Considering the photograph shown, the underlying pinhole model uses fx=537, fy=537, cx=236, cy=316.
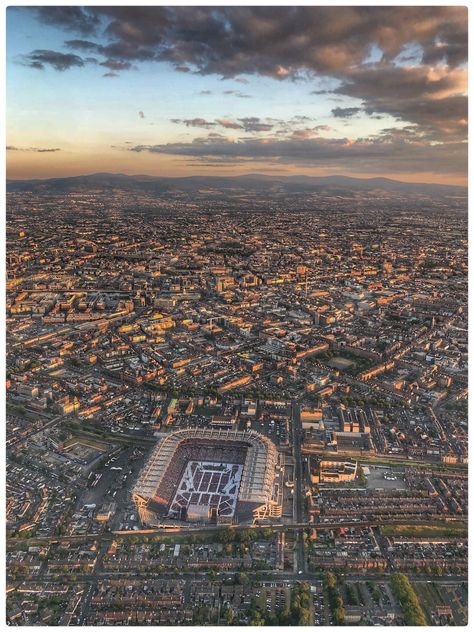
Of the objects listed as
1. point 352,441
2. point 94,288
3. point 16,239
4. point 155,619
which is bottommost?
point 155,619

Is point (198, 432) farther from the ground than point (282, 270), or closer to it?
closer to it

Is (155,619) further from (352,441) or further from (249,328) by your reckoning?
(249,328)

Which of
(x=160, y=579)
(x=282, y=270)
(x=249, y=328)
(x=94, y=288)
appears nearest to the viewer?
(x=160, y=579)

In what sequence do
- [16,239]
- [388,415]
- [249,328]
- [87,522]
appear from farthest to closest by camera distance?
[16,239], [249,328], [388,415], [87,522]

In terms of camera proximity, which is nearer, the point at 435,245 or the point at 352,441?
the point at 352,441

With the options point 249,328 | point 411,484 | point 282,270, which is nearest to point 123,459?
point 411,484

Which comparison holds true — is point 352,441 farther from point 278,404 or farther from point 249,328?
point 249,328

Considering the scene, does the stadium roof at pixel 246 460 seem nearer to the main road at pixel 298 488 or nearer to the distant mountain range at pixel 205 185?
the main road at pixel 298 488

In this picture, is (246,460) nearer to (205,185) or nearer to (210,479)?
(210,479)

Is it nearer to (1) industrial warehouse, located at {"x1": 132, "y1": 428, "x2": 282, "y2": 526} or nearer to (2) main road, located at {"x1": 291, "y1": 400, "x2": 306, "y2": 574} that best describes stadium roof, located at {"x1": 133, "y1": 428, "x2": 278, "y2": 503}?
(1) industrial warehouse, located at {"x1": 132, "y1": 428, "x2": 282, "y2": 526}

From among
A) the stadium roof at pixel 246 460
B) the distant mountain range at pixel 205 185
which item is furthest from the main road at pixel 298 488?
the distant mountain range at pixel 205 185
